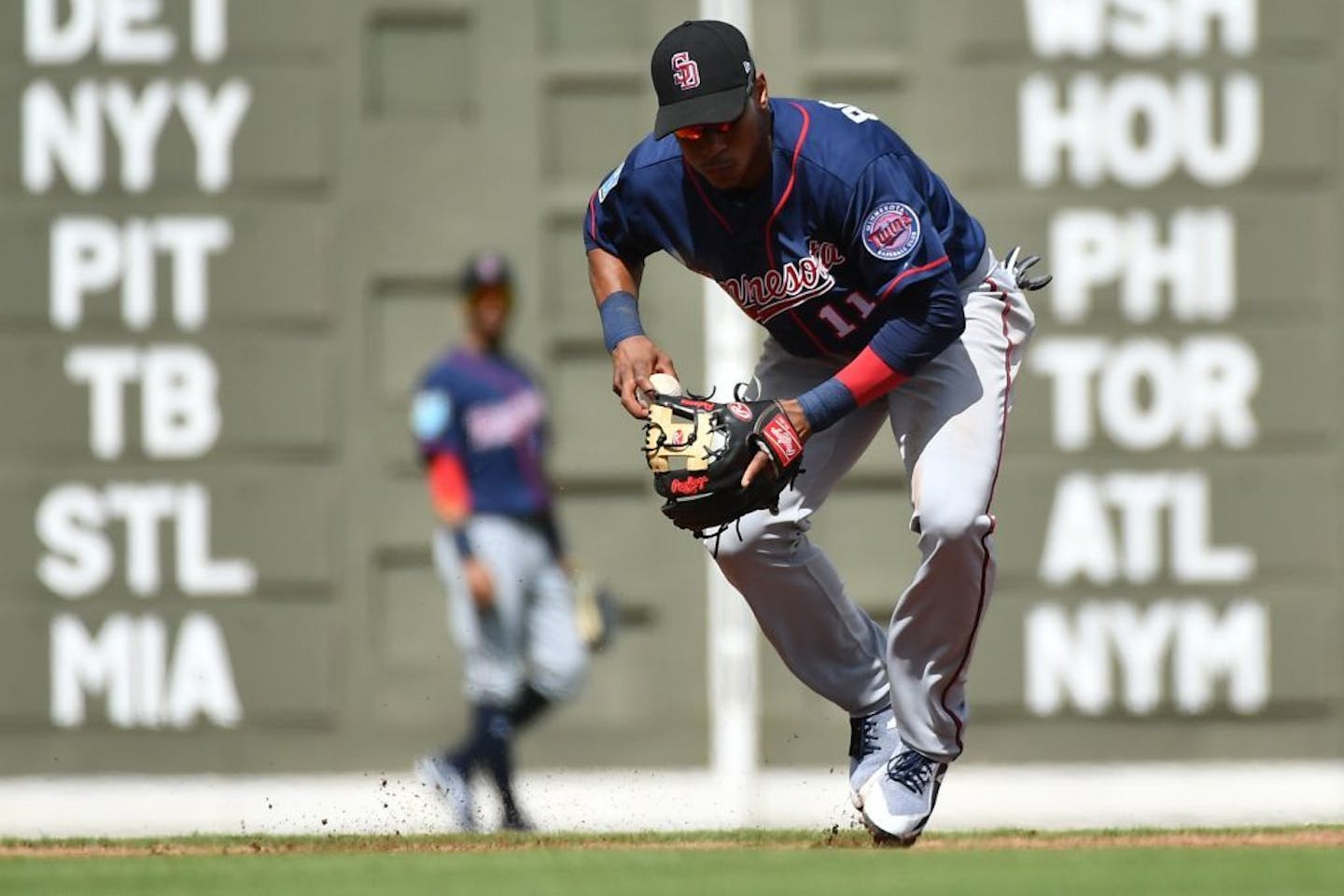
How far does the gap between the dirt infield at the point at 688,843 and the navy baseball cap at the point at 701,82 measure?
5.85 feet

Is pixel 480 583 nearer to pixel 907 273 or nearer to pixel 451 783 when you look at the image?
pixel 451 783

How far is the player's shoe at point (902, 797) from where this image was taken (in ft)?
17.5

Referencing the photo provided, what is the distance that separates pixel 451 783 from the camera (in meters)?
7.89

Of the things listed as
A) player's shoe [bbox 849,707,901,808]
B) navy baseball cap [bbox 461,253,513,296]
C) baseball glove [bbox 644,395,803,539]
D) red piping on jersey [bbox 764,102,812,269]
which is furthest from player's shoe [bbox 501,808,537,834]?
red piping on jersey [bbox 764,102,812,269]

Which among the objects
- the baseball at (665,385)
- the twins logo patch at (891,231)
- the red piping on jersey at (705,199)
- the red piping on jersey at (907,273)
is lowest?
the baseball at (665,385)

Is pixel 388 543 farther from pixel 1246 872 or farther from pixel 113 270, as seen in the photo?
pixel 1246 872

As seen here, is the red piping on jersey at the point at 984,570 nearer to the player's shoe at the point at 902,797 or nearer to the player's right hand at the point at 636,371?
→ the player's shoe at the point at 902,797

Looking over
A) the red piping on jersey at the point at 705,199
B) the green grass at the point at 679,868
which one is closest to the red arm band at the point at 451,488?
the green grass at the point at 679,868

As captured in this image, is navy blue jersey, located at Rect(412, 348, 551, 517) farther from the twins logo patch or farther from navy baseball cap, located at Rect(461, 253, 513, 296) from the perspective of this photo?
the twins logo patch

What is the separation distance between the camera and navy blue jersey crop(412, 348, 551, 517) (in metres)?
8.00

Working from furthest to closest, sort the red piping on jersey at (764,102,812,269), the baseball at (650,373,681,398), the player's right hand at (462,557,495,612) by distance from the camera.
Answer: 1. the player's right hand at (462,557,495,612)
2. the baseball at (650,373,681,398)
3. the red piping on jersey at (764,102,812,269)

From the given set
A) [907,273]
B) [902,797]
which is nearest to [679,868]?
[902,797]

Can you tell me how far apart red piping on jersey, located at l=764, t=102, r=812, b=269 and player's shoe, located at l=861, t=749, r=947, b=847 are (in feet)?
3.97

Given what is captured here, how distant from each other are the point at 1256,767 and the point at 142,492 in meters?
3.98
